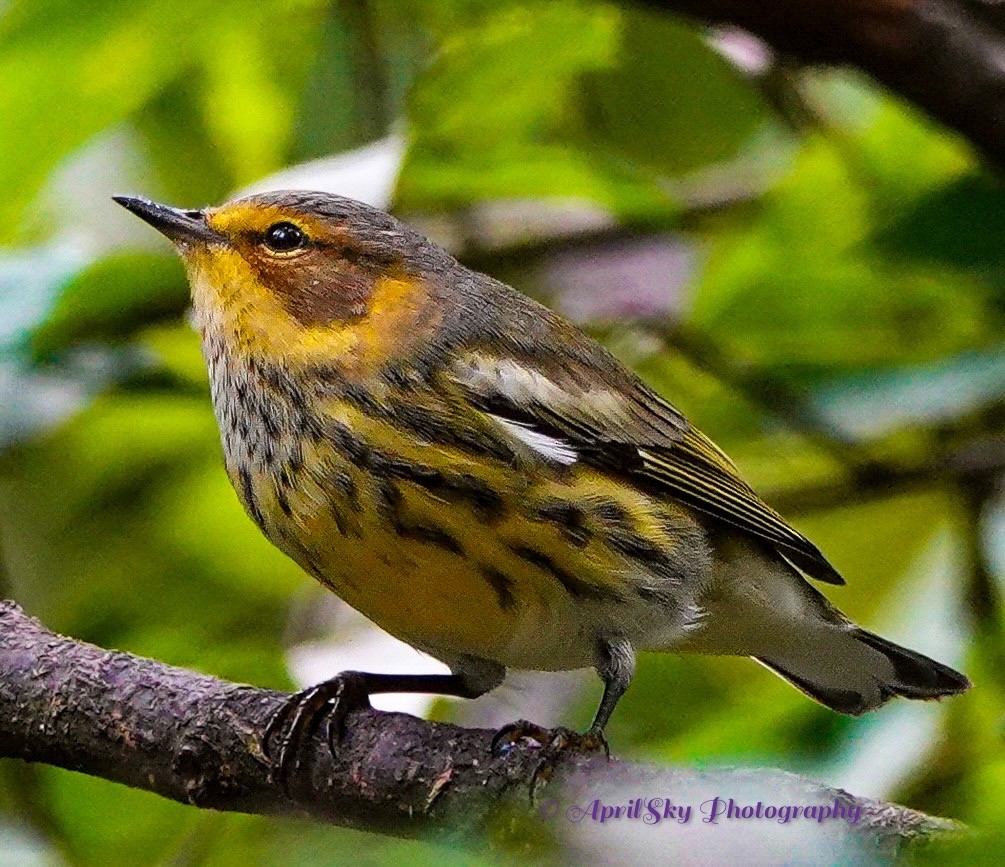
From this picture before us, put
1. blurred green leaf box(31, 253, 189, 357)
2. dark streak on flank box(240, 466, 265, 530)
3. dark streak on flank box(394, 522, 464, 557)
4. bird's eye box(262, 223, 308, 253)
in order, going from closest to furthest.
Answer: dark streak on flank box(394, 522, 464, 557) → dark streak on flank box(240, 466, 265, 530) → bird's eye box(262, 223, 308, 253) → blurred green leaf box(31, 253, 189, 357)

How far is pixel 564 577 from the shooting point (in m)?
2.86

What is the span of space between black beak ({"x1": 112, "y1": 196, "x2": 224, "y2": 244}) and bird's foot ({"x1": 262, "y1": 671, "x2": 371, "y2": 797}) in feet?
3.42

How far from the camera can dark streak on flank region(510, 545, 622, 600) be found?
9.11 ft

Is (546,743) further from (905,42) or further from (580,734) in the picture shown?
(905,42)

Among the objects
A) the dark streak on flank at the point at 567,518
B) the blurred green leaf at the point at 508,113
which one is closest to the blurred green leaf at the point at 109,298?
the blurred green leaf at the point at 508,113

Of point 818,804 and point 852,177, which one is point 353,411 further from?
point 852,177

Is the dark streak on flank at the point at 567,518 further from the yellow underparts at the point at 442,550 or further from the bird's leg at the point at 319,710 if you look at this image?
the bird's leg at the point at 319,710

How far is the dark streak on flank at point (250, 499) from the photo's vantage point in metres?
2.90

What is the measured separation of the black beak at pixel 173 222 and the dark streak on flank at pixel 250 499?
61 centimetres

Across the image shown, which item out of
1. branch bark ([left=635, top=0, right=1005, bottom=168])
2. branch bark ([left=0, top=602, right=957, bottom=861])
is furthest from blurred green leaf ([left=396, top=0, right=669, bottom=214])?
branch bark ([left=0, top=602, right=957, bottom=861])

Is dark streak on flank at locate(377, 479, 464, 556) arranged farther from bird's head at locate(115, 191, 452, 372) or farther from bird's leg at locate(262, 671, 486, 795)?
bird's head at locate(115, 191, 452, 372)

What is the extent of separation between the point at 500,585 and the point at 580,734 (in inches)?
12.2

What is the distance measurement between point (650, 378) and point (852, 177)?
87 cm

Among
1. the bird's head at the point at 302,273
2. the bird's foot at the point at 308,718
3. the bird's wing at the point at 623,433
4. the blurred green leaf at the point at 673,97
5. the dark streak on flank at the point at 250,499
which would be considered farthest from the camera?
the blurred green leaf at the point at 673,97
